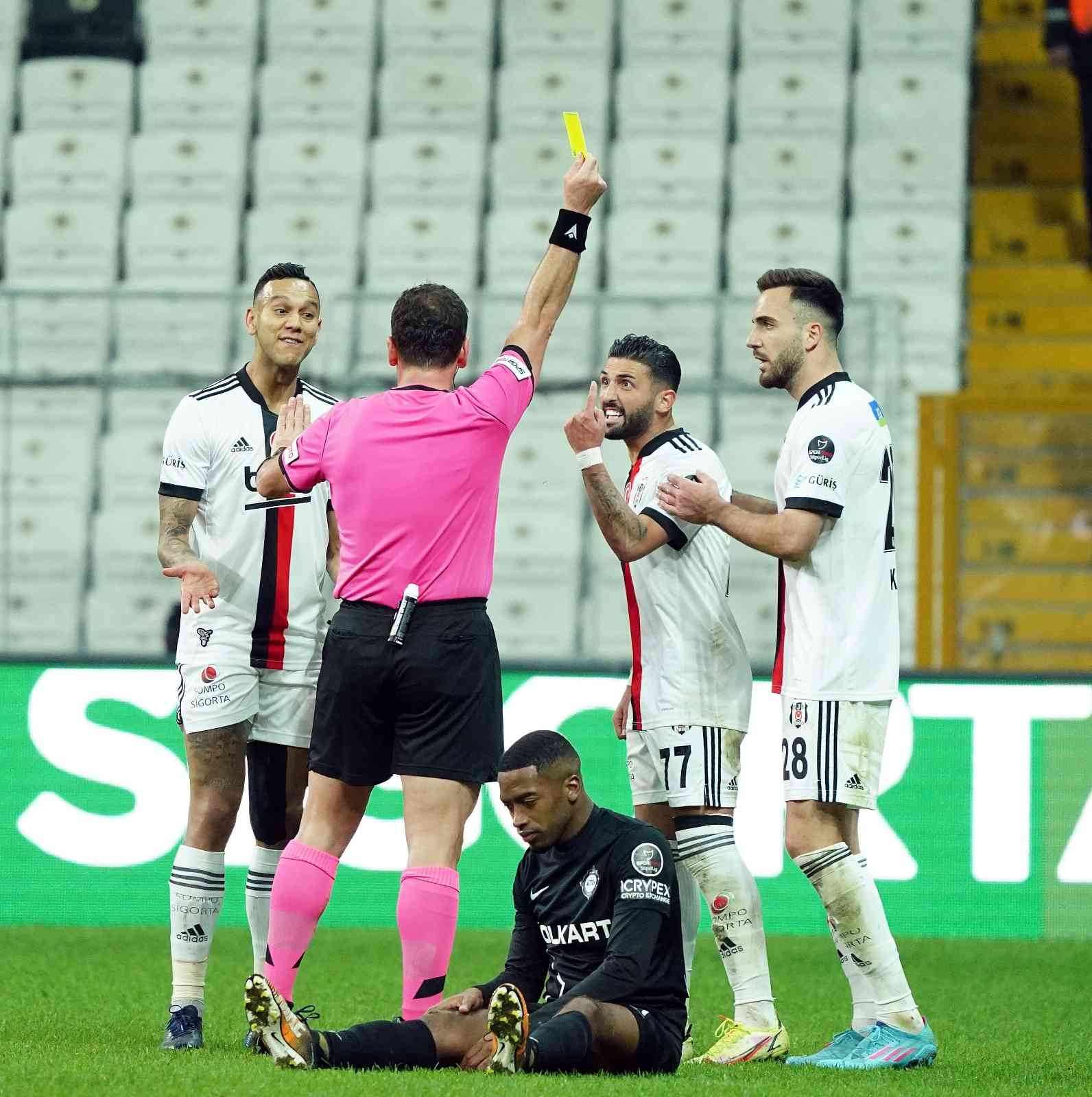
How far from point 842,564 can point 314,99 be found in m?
11.0

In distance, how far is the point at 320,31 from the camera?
51.9ft

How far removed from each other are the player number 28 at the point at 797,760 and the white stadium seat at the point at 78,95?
11.5 metres

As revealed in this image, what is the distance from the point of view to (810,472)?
5.39 m

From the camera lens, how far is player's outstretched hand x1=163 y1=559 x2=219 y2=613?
5.36 meters

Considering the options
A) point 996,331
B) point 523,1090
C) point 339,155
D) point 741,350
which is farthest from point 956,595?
point 523,1090

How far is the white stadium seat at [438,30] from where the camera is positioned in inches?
616

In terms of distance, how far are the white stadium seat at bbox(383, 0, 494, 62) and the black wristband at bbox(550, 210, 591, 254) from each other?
10.9 meters

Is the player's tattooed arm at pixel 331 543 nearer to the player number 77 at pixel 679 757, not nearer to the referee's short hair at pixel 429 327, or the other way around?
the referee's short hair at pixel 429 327

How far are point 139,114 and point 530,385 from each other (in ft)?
36.9

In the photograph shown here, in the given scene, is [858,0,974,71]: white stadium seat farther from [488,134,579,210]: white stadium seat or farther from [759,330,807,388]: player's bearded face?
[759,330,807,388]: player's bearded face

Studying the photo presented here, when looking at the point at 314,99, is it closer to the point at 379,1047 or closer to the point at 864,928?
the point at 864,928

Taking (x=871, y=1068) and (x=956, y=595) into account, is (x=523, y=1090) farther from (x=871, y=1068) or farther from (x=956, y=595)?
(x=956, y=595)

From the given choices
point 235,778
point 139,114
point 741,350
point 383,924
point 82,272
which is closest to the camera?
point 235,778

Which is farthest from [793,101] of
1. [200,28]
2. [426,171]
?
Answer: [200,28]
